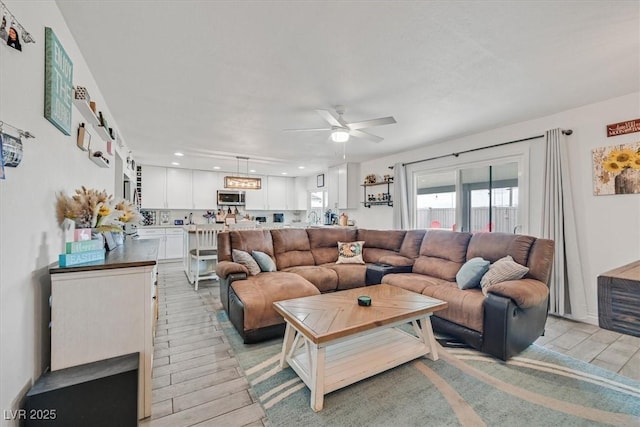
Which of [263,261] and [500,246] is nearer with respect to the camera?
[500,246]

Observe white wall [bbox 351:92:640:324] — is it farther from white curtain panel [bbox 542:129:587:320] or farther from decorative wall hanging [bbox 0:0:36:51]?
decorative wall hanging [bbox 0:0:36:51]

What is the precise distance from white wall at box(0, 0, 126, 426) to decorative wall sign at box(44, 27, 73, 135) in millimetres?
35

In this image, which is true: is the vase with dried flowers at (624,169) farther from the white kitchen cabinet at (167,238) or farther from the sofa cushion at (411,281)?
the white kitchen cabinet at (167,238)

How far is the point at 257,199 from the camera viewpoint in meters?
8.23

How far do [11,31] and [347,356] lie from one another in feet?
8.39

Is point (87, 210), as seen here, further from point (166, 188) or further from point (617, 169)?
point (166, 188)

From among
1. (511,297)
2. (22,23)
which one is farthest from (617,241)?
(22,23)

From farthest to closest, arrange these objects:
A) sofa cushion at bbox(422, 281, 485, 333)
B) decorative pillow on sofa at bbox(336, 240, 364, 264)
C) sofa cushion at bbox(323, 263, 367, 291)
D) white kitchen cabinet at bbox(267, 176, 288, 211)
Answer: white kitchen cabinet at bbox(267, 176, 288, 211), decorative pillow on sofa at bbox(336, 240, 364, 264), sofa cushion at bbox(323, 263, 367, 291), sofa cushion at bbox(422, 281, 485, 333)

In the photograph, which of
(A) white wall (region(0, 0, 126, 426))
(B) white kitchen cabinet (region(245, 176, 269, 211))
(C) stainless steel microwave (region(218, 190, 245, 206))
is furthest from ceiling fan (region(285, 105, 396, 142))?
(B) white kitchen cabinet (region(245, 176, 269, 211))

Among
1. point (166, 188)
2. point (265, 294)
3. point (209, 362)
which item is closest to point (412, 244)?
point (265, 294)

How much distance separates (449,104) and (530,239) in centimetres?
167

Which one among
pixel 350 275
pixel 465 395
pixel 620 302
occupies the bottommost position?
pixel 465 395

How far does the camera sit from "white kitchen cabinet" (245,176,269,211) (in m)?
8.10

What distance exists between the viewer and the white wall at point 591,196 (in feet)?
9.20
